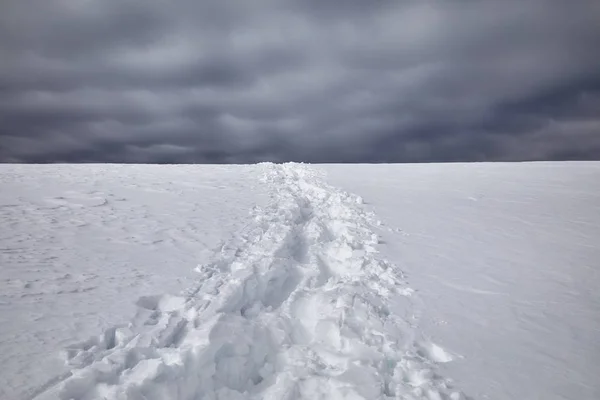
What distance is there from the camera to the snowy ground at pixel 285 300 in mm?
3549

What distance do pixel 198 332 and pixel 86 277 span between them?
2.14 metres

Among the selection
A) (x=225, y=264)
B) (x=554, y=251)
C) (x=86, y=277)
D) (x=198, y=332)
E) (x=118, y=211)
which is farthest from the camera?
(x=118, y=211)

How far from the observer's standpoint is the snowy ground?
3549 mm

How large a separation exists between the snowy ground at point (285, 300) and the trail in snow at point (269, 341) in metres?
0.02

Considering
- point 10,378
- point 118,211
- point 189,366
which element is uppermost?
point 118,211

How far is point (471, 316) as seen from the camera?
16.8ft

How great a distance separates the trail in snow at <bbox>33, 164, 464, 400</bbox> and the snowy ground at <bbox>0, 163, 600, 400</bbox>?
0.07 ft

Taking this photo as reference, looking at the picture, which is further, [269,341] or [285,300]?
[285,300]

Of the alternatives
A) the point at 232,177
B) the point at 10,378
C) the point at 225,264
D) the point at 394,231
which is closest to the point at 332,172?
the point at 232,177

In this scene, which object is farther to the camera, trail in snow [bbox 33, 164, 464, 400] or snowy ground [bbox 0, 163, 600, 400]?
snowy ground [bbox 0, 163, 600, 400]

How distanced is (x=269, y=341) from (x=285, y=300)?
117cm

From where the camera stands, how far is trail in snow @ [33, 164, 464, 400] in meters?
3.38

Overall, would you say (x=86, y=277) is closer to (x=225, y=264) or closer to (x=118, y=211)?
(x=225, y=264)

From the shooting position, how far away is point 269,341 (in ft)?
14.0
